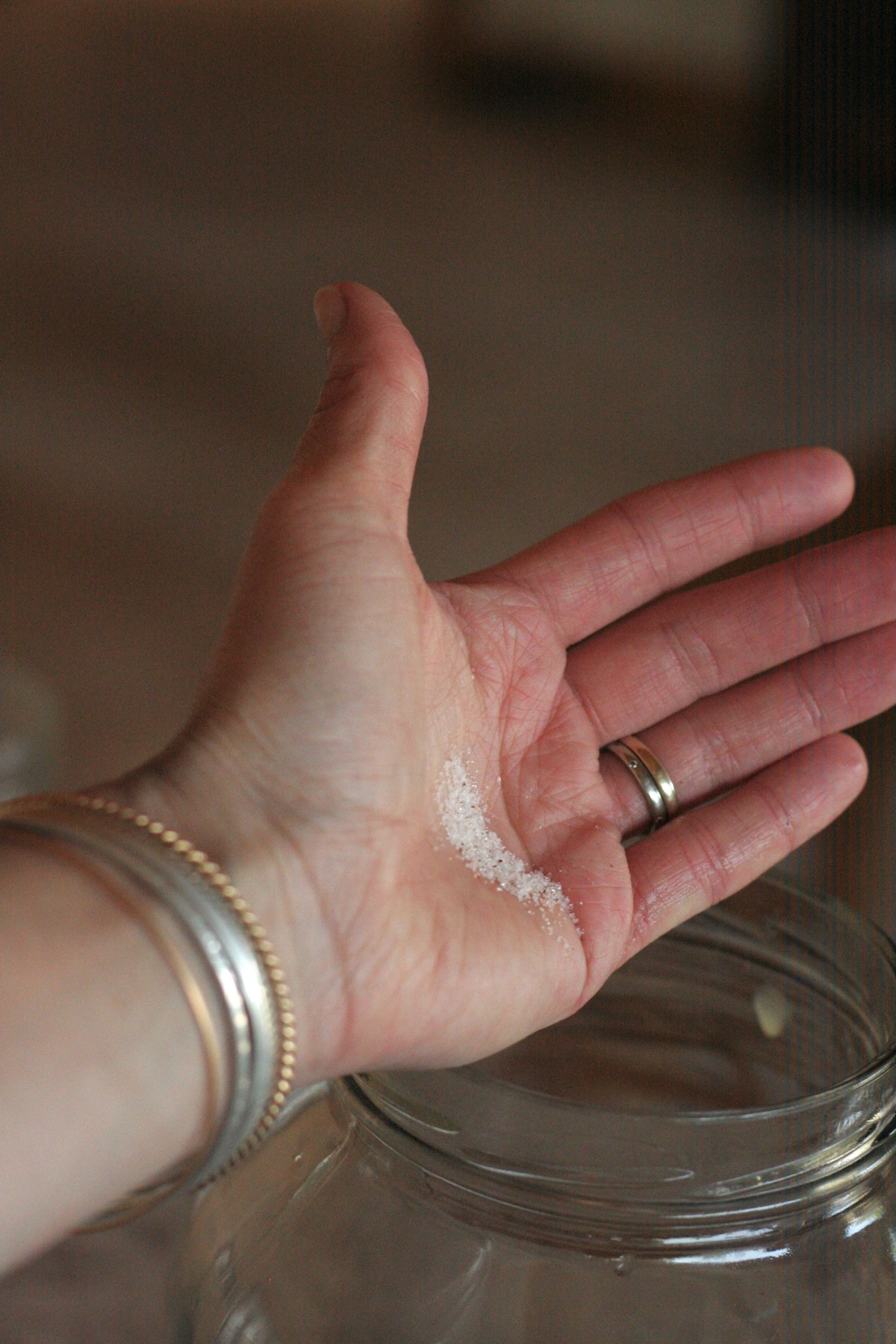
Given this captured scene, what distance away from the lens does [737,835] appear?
1.61ft

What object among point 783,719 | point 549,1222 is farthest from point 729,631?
point 549,1222

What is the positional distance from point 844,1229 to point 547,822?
18 centimetres

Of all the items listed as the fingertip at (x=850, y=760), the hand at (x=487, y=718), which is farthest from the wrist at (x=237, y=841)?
the fingertip at (x=850, y=760)

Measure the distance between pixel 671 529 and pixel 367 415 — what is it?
18cm

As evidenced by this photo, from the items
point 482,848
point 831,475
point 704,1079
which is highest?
point 831,475

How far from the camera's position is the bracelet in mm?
327

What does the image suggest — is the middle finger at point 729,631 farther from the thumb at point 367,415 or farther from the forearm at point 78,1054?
the forearm at point 78,1054

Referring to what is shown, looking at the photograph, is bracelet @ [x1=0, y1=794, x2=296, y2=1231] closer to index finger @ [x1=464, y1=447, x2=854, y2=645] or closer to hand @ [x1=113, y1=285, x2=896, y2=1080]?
hand @ [x1=113, y1=285, x2=896, y2=1080]

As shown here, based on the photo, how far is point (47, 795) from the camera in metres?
0.36

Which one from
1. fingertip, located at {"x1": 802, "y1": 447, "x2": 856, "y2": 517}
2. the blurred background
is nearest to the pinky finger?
fingertip, located at {"x1": 802, "y1": 447, "x2": 856, "y2": 517}

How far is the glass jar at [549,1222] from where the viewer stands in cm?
32

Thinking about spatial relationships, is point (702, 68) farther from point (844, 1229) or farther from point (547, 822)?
point (844, 1229)

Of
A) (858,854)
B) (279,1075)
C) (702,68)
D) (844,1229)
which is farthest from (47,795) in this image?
(702,68)

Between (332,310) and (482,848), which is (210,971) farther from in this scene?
(332,310)
